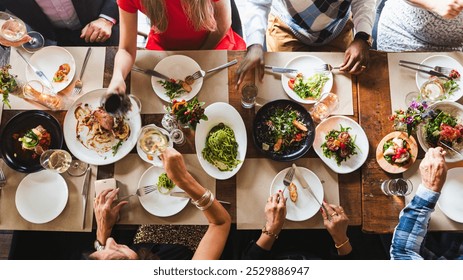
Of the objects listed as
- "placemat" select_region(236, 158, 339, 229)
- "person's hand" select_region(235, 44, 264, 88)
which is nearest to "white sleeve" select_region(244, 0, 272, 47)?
"person's hand" select_region(235, 44, 264, 88)

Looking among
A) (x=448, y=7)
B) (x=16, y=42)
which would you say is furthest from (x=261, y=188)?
(x=16, y=42)

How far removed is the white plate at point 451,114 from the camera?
155cm

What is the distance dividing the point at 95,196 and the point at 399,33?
185 cm

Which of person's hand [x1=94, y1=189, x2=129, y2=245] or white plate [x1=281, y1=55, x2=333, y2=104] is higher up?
white plate [x1=281, y1=55, x2=333, y2=104]

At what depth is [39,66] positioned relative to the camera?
1.68 meters

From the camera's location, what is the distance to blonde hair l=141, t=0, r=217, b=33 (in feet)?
5.18

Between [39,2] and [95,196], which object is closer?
[95,196]

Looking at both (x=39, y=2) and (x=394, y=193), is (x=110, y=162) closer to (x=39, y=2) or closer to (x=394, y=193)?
(x=39, y=2)

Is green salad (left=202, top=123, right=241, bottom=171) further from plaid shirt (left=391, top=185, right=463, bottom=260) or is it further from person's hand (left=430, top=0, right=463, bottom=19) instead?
person's hand (left=430, top=0, right=463, bottom=19)

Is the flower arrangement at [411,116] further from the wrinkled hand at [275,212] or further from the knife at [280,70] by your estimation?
the wrinkled hand at [275,212]

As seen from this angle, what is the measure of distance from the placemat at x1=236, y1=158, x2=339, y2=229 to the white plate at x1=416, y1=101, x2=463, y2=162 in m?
0.42

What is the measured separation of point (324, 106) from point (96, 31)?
1.39m
